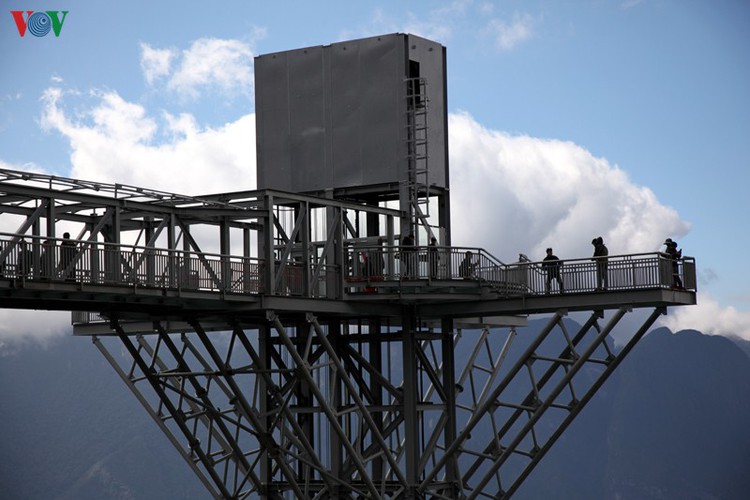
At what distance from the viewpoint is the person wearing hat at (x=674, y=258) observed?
49500 mm

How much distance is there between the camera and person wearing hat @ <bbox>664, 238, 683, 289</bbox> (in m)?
49.5

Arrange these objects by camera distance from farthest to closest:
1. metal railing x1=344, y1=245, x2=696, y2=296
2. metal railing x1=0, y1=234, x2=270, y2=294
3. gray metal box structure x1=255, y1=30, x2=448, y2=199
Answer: gray metal box structure x1=255, y1=30, x2=448, y2=199
metal railing x1=344, y1=245, x2=696, y2=296
metal railing x1=0, y1=234, x2=270, y2=294

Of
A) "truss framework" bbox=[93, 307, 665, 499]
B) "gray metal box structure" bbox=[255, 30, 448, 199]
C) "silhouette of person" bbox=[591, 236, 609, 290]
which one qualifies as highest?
"gray metal box structure" bbox=[255, 30, 448, 199]

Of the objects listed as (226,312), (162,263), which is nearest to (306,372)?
(226,312)

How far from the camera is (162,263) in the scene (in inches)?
1826

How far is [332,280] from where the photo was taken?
5300 centimetres

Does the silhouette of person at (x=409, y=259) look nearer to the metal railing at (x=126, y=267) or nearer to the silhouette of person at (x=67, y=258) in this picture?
the metal railing at (x=126, y=267)

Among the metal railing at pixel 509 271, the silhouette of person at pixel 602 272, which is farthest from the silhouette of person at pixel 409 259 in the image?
the silhouette of person at pixel 602 272

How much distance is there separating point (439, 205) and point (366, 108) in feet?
16.6

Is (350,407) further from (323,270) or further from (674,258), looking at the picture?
(674,258)

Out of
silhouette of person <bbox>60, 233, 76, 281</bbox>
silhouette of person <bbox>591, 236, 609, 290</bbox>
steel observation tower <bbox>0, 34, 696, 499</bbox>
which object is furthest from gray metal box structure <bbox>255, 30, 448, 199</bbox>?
silhouette of person <bbox>60, 233, 76, 281</bbox>

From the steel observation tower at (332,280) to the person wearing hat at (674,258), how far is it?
5.3 inches

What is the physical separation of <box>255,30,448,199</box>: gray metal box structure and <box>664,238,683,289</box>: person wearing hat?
1096 centimetres

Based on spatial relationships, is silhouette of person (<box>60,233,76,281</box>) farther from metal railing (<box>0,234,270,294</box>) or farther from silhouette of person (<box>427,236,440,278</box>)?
silhouette of person (<box>427,236,440,278</box>)
